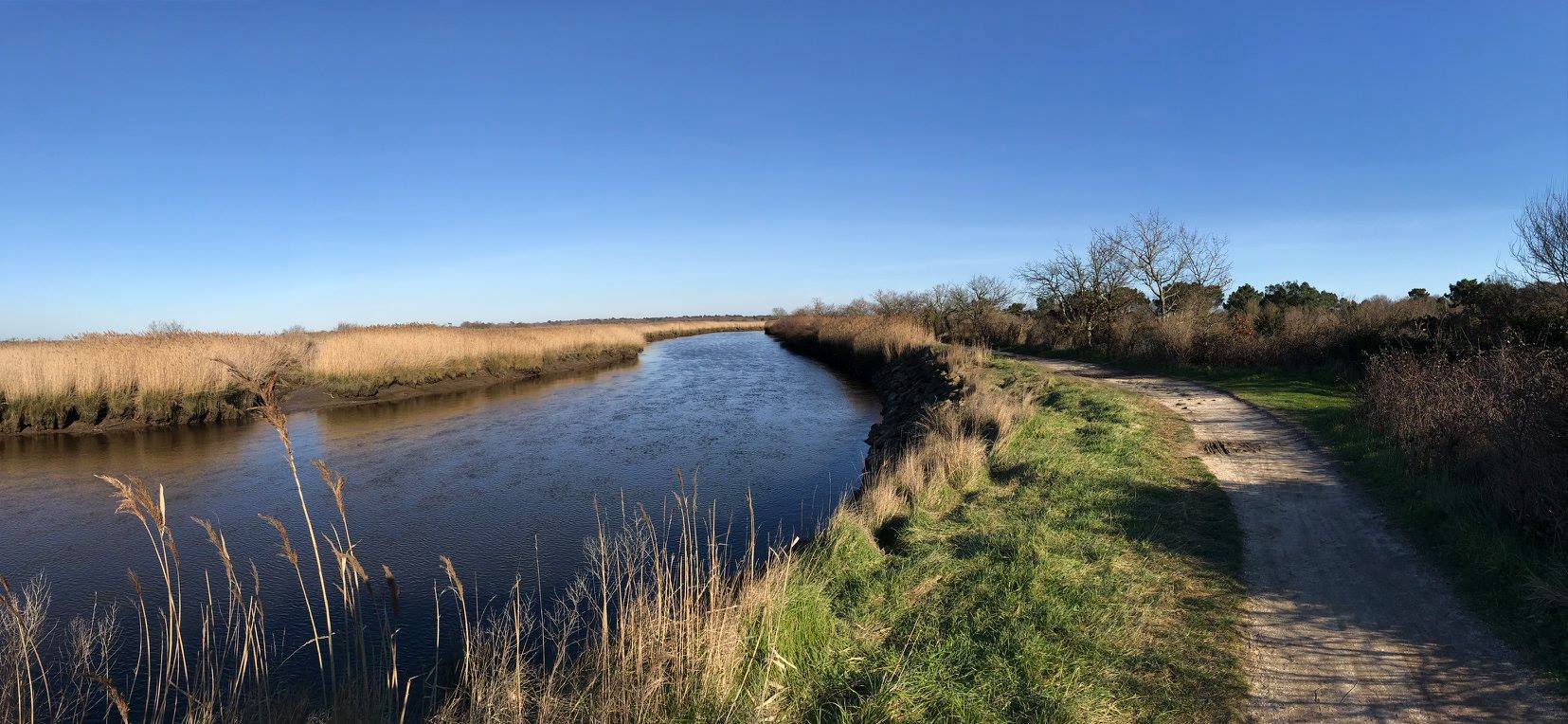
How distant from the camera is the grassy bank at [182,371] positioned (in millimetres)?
14711

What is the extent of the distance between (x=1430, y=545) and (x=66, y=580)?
503 inches

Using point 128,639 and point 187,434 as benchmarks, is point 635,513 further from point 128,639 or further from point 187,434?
point 187,434

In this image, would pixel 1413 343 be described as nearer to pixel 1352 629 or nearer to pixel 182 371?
pixel 1352 629

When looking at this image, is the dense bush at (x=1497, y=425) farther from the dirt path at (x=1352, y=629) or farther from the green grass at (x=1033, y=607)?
the green grass at (x=1033, y=607)

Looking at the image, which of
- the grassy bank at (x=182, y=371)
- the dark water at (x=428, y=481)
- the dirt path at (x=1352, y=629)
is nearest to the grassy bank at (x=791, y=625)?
the dirt path at (x=1352, y=629)

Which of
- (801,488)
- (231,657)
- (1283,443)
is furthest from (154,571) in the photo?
(1283,443)

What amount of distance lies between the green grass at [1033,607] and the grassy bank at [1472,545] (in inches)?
53.7

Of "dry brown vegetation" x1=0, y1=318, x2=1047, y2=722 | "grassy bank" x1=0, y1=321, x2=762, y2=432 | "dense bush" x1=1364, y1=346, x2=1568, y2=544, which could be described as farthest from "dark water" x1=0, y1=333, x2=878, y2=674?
"dense bush" x1=1364, y1=346, x2=1568, y2=544

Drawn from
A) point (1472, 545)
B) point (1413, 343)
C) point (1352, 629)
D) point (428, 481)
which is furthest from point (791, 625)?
point (1413, 343)

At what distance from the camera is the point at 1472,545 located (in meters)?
5.02

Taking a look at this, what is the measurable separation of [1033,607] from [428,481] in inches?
383

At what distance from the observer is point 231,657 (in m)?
5.29

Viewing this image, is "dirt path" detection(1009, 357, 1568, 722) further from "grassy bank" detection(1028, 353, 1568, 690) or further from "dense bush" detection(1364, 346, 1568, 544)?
"dense bush" detection(1364, 346, 1568, 544)

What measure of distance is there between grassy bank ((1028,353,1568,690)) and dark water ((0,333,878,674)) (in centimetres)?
574
